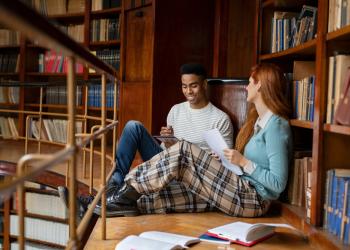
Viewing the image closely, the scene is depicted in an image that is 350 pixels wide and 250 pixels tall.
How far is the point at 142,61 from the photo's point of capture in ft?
12.7

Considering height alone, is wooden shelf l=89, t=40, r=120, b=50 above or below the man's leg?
above

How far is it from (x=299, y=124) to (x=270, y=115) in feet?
0.53

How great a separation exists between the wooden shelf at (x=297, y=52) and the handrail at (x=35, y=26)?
1.34 meters

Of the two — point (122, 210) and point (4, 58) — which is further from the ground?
point (4, 58)

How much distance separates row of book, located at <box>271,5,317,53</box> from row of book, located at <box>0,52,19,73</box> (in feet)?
11.5

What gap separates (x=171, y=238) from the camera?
176 cm

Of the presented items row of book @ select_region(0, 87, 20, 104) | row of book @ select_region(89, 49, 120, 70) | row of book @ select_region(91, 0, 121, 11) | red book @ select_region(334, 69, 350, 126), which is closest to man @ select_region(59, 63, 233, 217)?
red book @ select_region(334, 69, 350, 126)

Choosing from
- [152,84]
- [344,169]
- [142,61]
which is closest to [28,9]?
[344,169]

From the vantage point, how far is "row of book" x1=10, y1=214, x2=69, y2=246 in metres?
3.68

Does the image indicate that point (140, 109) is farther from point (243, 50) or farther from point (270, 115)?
point (270, 115)

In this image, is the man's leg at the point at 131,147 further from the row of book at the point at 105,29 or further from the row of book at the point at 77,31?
the row of book at the point at 77,31

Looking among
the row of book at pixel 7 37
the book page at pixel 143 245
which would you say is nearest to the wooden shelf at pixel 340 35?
the book page at pixel 143 245

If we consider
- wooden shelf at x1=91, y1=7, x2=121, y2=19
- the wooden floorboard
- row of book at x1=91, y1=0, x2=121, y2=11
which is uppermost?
row of book at x1=91, y1=0, x2=121, y2=11

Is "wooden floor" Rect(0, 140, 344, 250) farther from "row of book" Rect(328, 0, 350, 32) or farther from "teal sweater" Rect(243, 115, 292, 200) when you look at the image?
"row of book" Rect(328, 0, 350, 32)
